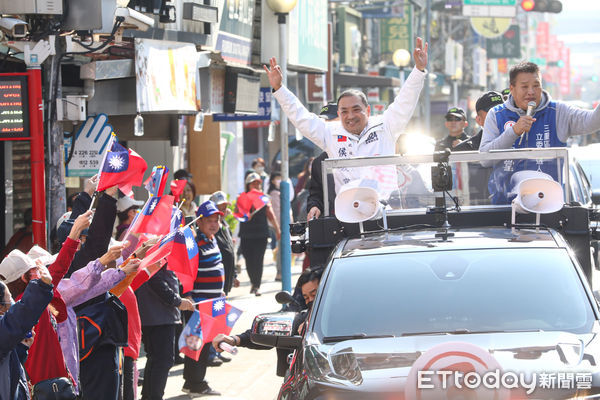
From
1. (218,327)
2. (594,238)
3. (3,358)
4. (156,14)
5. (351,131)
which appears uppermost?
(156,14)

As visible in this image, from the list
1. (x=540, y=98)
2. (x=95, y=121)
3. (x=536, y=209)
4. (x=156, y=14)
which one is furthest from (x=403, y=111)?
(x=156, y=14)

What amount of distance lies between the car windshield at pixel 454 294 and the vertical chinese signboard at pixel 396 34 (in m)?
36.3

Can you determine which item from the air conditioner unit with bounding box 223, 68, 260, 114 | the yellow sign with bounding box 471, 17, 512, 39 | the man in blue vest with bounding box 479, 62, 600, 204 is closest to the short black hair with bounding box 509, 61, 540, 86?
the man in blue vest with bounding box 479, 62, 600, 204

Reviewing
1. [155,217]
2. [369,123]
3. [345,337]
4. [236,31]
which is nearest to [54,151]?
[155,217]

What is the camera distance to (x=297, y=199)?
1928 cm

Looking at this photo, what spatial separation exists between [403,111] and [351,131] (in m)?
0.41

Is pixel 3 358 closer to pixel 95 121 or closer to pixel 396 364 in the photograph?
pixel 396 364

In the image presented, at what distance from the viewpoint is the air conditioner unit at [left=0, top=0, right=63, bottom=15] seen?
9.03 m

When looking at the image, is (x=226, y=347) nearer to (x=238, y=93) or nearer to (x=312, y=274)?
(x=312, y=274)

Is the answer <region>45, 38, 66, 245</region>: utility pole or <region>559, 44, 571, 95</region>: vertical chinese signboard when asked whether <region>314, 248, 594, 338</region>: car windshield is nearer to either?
<region>45, 38, 66, 245</region>: utility pole

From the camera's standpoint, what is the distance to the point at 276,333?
18.4 feet

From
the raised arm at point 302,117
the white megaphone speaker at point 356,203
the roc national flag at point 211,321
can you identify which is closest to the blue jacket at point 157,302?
the roc national flag at point 211,321

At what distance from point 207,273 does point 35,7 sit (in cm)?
295

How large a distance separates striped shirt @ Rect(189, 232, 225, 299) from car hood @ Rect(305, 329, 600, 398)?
5.15m
